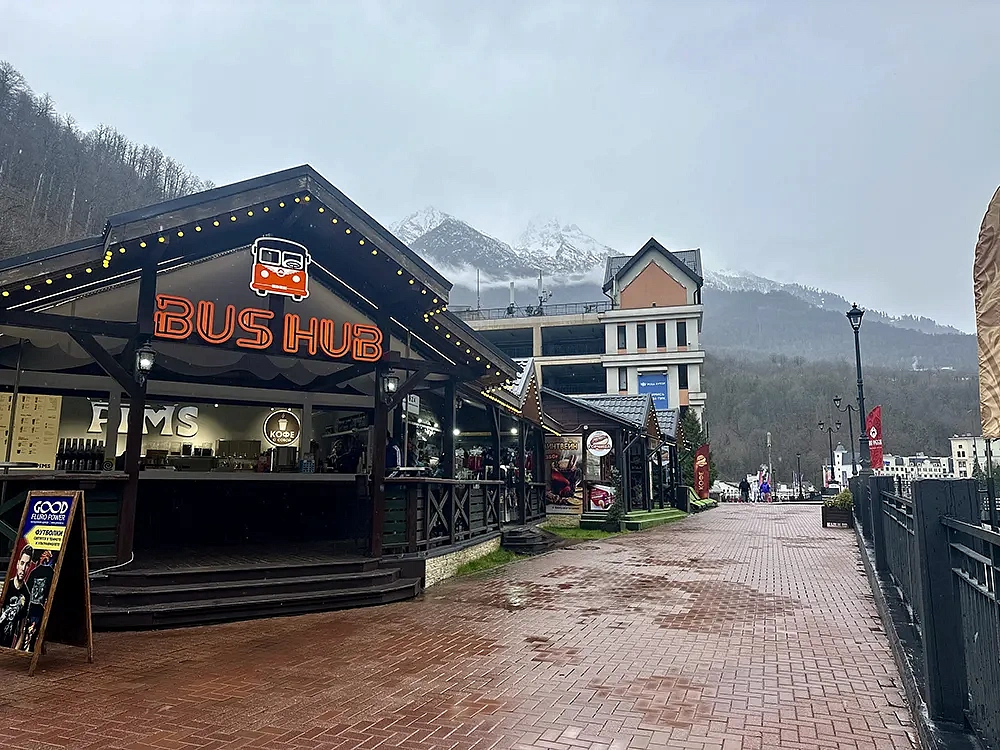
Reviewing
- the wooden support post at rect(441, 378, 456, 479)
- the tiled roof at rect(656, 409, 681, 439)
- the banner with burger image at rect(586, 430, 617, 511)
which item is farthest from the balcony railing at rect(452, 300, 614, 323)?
the wooden support post at rect(441, 378, 456, 479)

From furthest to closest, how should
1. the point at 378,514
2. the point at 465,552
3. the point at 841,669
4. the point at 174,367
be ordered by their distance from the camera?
the point at 465,552 < the point at 174,367 < the point at 378,514 < the point at 841,669

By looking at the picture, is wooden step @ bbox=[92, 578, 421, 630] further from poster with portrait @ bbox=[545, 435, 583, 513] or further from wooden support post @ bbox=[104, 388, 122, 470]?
poster with portrait @ bbox=[545, 435, 583, 513]

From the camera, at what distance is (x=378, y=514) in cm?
909

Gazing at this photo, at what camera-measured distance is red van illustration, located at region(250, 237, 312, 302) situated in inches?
340

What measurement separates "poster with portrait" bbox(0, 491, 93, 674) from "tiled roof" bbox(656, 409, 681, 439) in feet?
76.2

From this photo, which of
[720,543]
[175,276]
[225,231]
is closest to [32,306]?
[175,276]

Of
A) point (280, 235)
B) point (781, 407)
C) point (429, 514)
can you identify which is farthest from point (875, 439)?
point (781, 407)

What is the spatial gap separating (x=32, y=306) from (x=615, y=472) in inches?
635

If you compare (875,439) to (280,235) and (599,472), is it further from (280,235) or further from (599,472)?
(280,235)

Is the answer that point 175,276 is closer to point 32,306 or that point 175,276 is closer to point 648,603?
point 32,306

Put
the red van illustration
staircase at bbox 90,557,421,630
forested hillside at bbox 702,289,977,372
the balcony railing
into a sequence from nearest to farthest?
staircase at bbox 90,557,421,630 → the red van illustration → the balcony railing → forested hillside at bbox 702,289,977,372

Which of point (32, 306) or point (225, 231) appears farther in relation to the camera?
point (225, 231)

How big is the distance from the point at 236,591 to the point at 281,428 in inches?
207

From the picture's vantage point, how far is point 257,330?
838cm
